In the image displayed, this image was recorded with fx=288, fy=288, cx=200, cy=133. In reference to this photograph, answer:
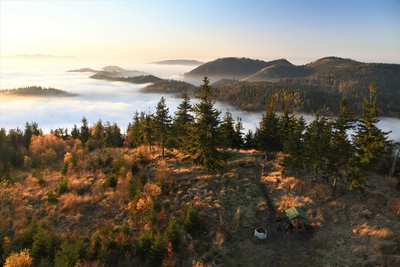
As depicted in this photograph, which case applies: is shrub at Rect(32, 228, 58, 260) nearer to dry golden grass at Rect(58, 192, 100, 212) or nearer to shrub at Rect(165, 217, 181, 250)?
dry golden grass at Rect(58, 192, 100, 212)

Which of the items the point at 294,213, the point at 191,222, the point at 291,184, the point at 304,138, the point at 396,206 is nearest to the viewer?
the point at 191,222

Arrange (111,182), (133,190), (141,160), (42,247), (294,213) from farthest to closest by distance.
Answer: (141,160) < (111,182) < (133,190) < (294,213) < (42,247)

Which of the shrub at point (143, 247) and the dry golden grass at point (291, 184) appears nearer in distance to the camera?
the shrub at point (143, 247)

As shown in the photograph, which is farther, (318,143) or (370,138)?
(318,143)

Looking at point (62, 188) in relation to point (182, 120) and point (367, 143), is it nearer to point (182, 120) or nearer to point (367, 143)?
point (182, 120)

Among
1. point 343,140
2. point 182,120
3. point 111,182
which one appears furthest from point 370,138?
point 111,182

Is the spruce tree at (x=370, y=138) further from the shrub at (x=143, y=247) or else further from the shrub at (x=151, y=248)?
the shrub at (x=143, y=247)

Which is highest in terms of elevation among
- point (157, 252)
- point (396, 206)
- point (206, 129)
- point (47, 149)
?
point (206, 129)

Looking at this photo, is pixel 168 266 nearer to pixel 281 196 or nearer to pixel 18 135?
pixel 281 196

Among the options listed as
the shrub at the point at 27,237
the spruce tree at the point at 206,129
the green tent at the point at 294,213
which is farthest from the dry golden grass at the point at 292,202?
the shrub at the point at 27,237
